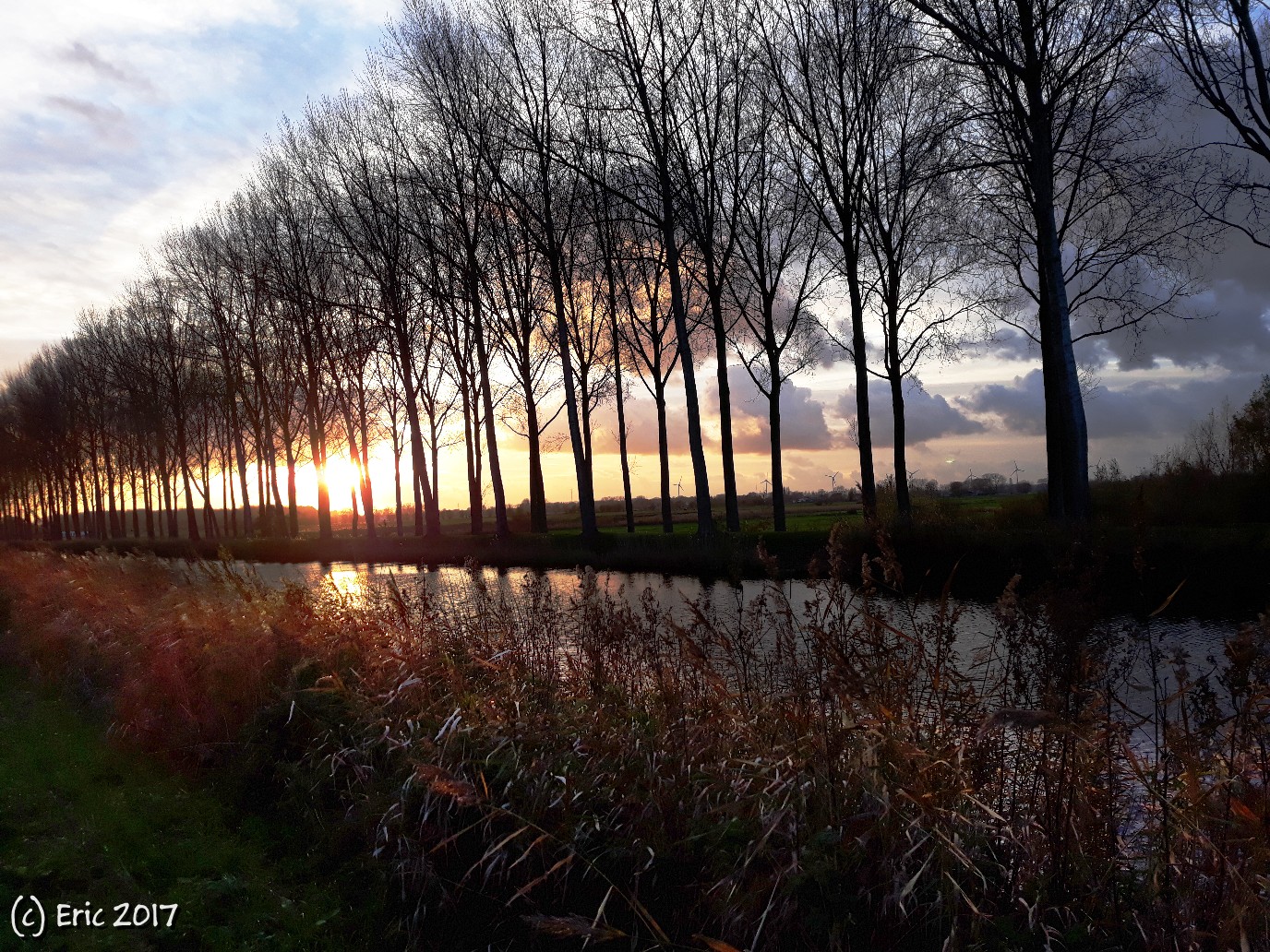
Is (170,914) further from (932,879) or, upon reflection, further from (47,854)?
(932,879)

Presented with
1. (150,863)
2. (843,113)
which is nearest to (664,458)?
(843,113)

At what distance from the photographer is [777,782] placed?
3936 mm

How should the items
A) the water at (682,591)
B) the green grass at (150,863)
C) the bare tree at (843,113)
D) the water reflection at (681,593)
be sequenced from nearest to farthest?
the green grass at (150,863), the water reflection at (681,593), the water at (682,591), the bare tree at (843,113)

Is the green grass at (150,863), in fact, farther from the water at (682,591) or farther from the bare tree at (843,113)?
the bare tree at (843,113)

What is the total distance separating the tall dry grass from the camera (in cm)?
324

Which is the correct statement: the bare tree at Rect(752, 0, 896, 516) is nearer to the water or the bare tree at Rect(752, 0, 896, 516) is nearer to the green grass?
the water

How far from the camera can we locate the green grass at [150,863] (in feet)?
12.9

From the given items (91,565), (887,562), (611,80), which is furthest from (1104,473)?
(91,565)

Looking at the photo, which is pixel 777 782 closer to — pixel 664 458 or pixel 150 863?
pixel 150 863

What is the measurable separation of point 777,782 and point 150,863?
3313mm

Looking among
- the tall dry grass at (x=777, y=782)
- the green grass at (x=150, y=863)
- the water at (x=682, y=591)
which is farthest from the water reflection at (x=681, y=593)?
the green grass at (x=150, y=863)

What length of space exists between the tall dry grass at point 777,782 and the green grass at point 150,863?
0.34 meters

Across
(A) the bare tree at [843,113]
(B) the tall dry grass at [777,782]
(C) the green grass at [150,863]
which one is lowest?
(C) the green grass at [150,863]

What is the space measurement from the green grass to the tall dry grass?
1.13ft
